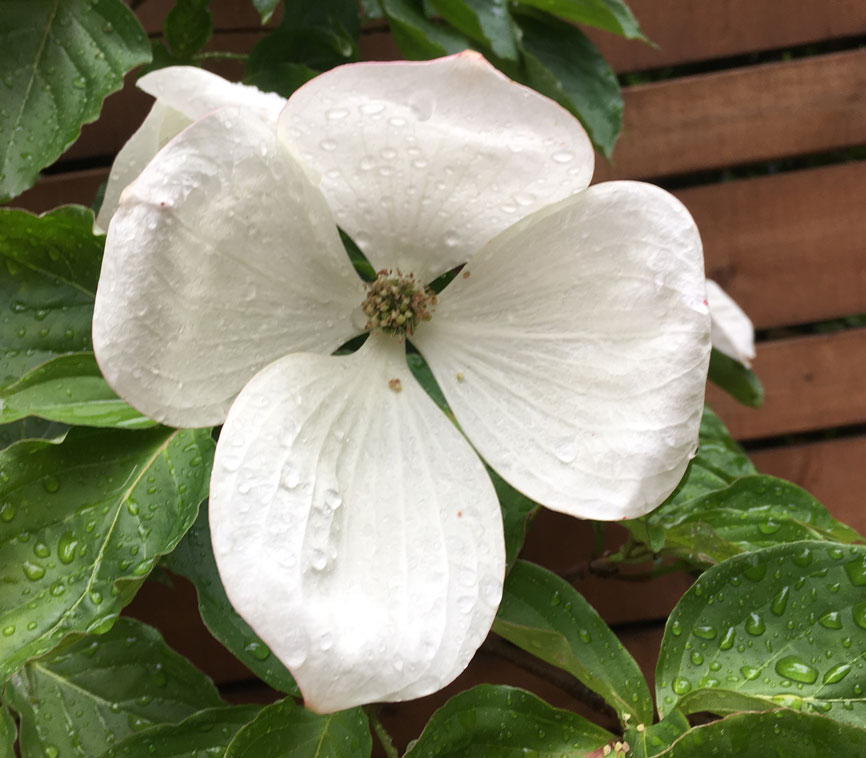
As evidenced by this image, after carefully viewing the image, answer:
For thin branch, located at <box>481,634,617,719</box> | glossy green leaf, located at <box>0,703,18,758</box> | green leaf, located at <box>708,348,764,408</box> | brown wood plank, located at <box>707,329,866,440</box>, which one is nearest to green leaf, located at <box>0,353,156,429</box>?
glossy green leaf, located at <box>0,703,18,758</box>

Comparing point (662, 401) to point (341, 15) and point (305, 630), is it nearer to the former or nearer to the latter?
point (305, 630)

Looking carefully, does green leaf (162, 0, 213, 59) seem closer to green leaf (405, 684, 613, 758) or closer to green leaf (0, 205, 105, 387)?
green leaf (0, 205, 105, 387)

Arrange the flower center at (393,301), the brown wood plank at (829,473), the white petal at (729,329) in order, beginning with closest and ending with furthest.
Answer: the flower center at (393,301)
the white petal at (729,329)
the brown wood plank at (829,473)

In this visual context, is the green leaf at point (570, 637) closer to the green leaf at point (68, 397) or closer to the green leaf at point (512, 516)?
the green leaf at point (512, 516)

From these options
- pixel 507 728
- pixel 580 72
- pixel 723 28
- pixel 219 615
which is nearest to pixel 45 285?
pixel 219 615

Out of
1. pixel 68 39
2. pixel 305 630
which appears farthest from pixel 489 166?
pixel 68 39

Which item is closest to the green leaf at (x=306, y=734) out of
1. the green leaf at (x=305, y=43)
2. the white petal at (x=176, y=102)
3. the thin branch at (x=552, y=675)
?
the thin branch at (x=552, y=675)
